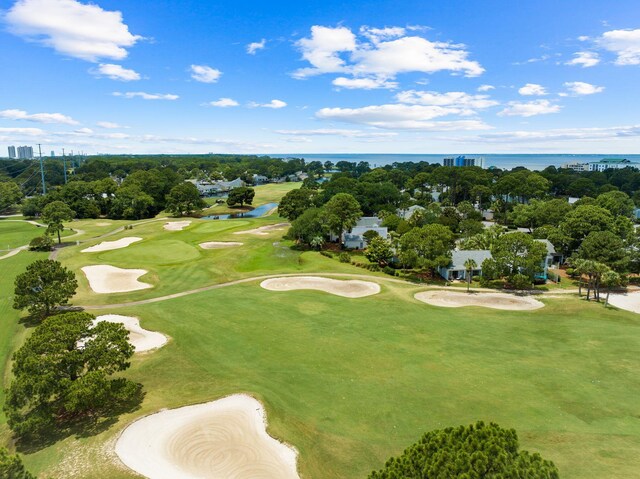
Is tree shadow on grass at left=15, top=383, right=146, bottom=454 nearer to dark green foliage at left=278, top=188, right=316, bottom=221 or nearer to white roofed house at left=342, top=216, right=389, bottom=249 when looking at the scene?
white roofed house at left=342, top=216, right=389, bottom=249

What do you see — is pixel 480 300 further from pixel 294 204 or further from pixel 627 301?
pixel 294 204

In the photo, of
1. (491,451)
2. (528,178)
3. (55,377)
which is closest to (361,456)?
(491,451)

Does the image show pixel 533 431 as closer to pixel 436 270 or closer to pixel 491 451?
pixel 491 451

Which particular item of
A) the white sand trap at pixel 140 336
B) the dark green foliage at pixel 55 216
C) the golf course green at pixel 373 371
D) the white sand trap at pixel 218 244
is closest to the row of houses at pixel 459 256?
the golf course green at pixel 373 371

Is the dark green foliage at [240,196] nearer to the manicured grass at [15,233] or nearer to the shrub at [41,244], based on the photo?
the manicured grass at [15,233]

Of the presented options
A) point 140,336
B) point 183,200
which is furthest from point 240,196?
point 140,336

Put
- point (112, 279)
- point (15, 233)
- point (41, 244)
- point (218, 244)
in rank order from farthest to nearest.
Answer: point (15, 233)
point (218, 244)
point (41, 244)
point (112, 279)
